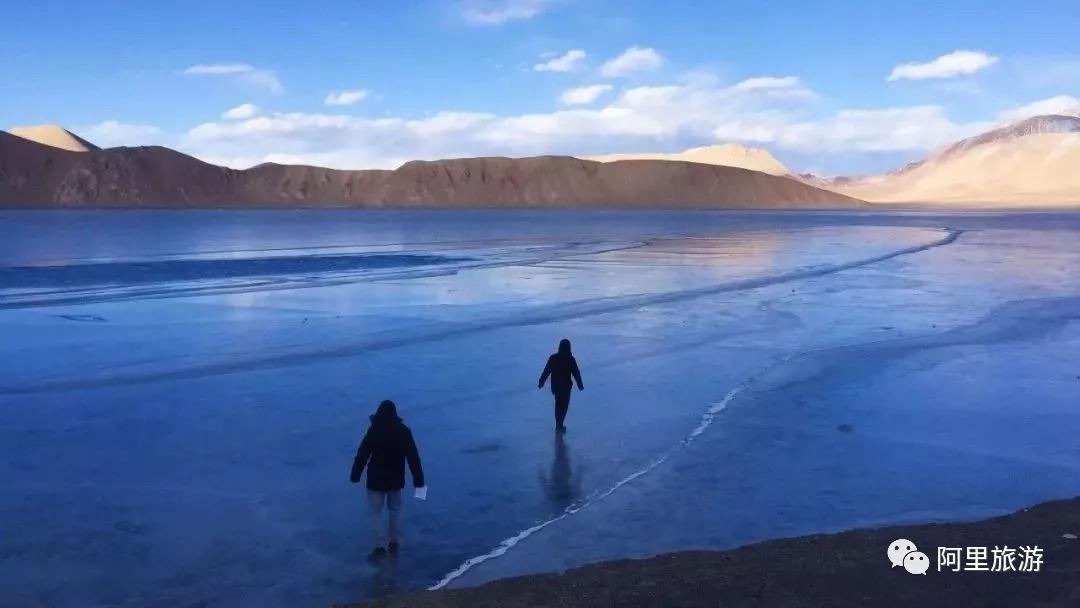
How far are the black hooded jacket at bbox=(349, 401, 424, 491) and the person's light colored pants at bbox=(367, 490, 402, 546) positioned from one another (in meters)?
0.04

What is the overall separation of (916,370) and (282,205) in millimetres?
185070

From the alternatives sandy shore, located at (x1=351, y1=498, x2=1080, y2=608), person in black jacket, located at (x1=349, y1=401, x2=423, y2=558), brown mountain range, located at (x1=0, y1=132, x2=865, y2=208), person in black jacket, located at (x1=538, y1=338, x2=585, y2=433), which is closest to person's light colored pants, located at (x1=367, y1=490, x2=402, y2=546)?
person in black jacket, located at (x1=349, y1=401, x2=423, y2=558)

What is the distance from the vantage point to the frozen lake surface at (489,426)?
21.7 ft

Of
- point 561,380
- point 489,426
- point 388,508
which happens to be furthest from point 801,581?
point 489,426

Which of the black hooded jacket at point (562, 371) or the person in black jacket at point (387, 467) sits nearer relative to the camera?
the person in black jacket at point (387, 467)

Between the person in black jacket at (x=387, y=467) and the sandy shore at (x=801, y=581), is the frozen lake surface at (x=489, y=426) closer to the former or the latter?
the person in black jacket at (x=387, y=467)

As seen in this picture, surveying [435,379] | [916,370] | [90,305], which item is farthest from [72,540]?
[90,305]

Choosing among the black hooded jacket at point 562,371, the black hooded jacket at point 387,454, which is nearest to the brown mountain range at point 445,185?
the black hooded jacket at point 562,371

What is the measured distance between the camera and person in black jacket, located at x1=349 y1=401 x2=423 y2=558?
21.3ft

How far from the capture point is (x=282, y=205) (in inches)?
7421

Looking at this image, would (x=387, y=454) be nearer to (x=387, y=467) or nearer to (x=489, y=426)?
(x=387, y=467)

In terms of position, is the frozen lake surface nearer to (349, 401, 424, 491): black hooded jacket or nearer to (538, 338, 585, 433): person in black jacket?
(538, 338, 585, 433): person in black jacket

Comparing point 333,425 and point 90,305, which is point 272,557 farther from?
point 90,305

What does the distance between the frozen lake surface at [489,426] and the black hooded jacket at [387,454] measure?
499mm
